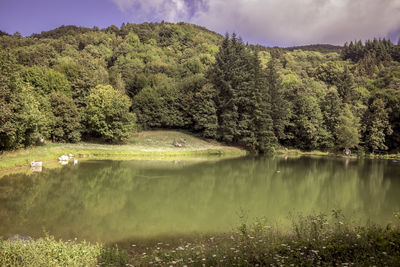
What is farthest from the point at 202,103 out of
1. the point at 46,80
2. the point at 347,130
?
the point at 347,130

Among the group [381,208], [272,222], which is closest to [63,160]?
[272,222]

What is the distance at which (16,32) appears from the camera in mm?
78062

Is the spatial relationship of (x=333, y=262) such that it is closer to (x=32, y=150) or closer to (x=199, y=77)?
(x=32, y=150)

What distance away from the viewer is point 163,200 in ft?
50.0

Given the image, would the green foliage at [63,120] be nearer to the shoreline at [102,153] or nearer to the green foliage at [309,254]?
the shoreline at [102,153]

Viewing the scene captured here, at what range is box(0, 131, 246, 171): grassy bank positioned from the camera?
2447 centimetres

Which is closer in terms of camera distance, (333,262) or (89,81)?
(333,262)

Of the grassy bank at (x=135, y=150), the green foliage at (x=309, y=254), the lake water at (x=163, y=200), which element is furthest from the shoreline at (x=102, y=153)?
the green foliage at (x=309, y=254)

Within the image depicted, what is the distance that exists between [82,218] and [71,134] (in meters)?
27.2

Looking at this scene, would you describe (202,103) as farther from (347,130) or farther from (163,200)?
(163,200)

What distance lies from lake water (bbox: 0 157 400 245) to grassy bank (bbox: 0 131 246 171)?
424cm

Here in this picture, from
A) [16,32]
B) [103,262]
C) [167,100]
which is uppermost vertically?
[16,32]

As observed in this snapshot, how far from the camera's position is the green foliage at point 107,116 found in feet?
124

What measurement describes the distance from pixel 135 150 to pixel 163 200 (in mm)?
22745
